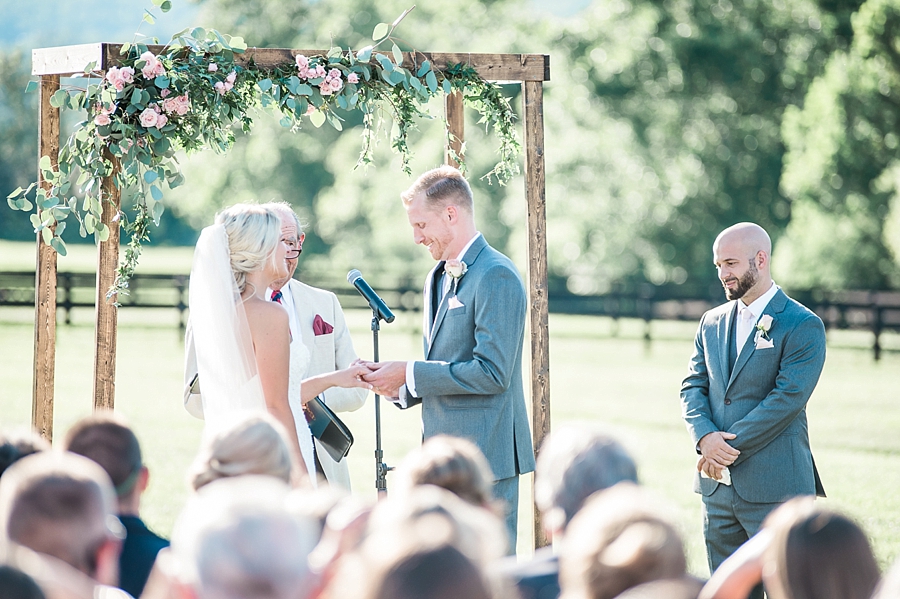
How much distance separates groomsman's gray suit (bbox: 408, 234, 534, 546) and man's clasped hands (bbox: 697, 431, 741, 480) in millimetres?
861

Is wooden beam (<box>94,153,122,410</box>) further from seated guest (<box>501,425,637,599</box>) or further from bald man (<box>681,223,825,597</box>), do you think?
seated guest (<box>501,425,637,599</box>)

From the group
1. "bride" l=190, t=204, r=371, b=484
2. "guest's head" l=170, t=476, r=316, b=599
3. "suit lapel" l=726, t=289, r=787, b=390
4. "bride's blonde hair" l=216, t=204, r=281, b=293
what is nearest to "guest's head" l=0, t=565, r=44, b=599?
"guest's head" l=170, t=476, r=316, b=599

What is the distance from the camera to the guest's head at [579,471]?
2.76 meters

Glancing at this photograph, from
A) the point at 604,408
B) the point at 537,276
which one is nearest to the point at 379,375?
the point at 537,276

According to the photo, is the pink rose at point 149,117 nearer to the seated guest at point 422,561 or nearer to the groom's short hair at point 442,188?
the groom's short hair at point 442,188

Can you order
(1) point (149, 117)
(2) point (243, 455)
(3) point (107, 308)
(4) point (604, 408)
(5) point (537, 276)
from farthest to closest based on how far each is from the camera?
(4) point (604, 408), (5) point (537, 276), (3) point (107, 308), (1) point (149, 117), (2) point (243, 455)

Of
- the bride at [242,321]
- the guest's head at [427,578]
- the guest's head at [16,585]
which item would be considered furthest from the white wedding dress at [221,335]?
the guest's head at [427,578]

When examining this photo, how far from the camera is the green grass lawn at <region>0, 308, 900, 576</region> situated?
8.66 meters

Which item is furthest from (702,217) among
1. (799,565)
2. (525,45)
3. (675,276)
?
(799,565)

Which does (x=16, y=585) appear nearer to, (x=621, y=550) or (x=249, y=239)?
(x=621, y=550)

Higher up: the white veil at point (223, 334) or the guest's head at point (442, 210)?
the guest's head at point (442, 210)

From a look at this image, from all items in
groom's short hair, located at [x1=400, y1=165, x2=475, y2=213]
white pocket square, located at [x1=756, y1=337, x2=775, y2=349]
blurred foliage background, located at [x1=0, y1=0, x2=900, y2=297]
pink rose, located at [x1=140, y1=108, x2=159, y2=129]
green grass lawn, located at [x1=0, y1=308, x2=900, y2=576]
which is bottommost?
green grass lawn, located at [x1=0, y1=308, x2=900, y2=576]

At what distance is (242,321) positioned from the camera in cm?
444

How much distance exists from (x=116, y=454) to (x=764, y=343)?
3.28 meters
